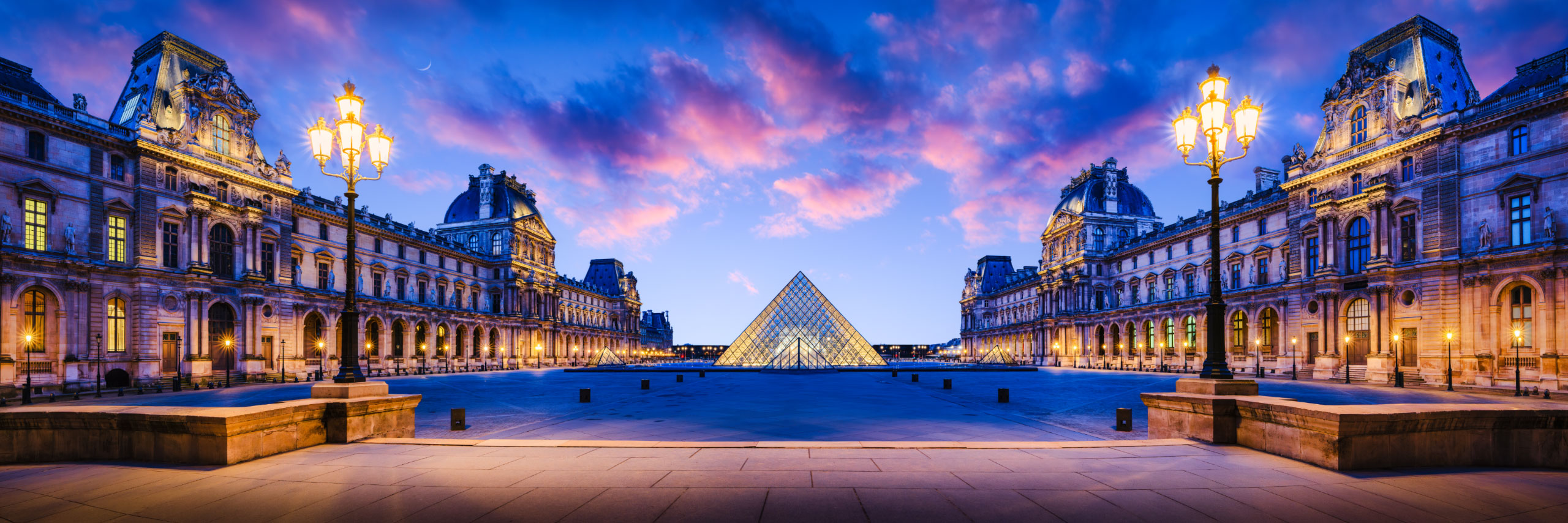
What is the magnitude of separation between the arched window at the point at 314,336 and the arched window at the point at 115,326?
11.3 m

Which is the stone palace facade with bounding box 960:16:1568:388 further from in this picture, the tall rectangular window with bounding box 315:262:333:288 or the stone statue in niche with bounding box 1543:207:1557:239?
the tall rectangular window with bounding box 315:262:333:288

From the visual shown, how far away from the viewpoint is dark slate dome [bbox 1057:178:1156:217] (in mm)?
67625

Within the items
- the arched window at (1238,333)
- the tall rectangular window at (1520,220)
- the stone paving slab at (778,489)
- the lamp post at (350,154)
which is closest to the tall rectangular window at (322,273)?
the lamp post at (350,154)

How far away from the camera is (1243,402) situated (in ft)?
27.7

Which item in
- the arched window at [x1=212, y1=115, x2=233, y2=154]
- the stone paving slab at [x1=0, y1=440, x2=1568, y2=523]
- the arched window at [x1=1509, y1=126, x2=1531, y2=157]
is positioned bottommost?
the stone paving slab at [x1=0, y1=440, x2=1568, y2=523]

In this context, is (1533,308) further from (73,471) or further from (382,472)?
(73,471)

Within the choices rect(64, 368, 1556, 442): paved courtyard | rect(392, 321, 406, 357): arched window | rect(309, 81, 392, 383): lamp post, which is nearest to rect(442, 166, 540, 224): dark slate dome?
rect(392, 321, 406, 357): arched window

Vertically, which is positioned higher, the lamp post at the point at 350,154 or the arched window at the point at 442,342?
the lamp post at the point at 350,154

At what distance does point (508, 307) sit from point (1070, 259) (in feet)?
179

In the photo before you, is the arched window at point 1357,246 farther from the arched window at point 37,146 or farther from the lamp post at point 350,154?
the arched window at point 37,146

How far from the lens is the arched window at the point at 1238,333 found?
4362cm

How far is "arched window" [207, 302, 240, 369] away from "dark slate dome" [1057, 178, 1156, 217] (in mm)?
65729

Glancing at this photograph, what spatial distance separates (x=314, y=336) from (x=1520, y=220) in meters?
60.0

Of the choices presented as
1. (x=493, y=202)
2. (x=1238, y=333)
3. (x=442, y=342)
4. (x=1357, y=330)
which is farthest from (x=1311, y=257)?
(x=493, y=202)
